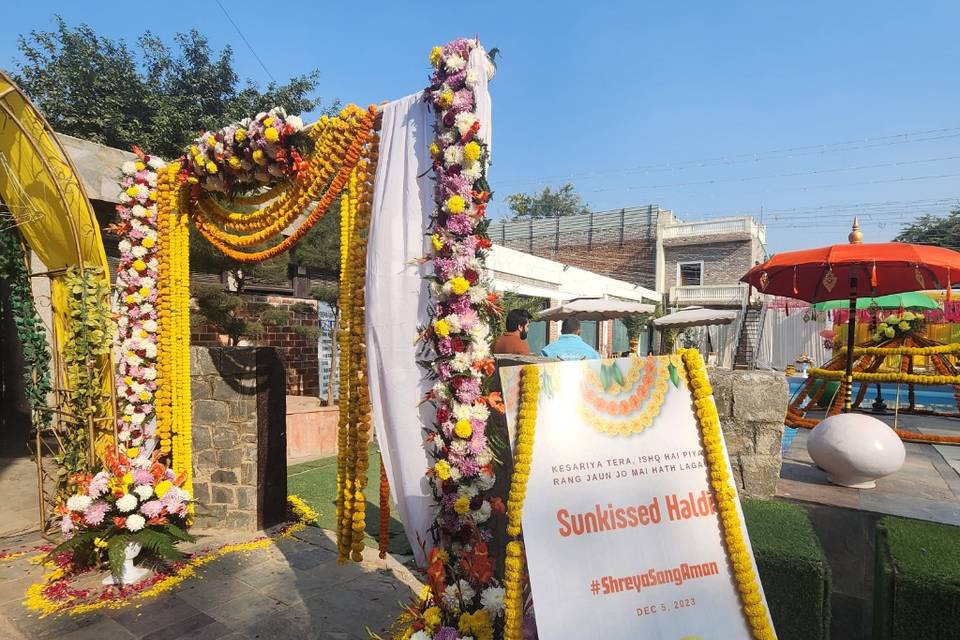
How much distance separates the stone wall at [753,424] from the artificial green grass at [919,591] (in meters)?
1.17

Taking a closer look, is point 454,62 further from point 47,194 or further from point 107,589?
point 107,589

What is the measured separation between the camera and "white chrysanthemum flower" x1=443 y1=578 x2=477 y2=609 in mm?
2488

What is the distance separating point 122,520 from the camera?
12.7ft

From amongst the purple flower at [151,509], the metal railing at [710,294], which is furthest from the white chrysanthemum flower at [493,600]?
the metal railing at [710,294]

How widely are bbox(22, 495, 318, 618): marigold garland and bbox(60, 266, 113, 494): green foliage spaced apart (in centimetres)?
91

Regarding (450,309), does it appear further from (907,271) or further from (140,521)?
(907,271)

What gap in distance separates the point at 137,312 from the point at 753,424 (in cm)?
518

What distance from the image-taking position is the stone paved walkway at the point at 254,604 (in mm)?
3219

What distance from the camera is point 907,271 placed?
5.81 meters

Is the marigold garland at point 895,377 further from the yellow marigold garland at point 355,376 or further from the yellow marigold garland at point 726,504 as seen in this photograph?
the yellow marigold garland at point 355,376

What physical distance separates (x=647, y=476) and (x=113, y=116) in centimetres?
1984

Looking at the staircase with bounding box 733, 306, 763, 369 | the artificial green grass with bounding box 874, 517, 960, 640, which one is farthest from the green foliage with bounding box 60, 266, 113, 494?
the staircase with bounding box 733, 306, 763, 369

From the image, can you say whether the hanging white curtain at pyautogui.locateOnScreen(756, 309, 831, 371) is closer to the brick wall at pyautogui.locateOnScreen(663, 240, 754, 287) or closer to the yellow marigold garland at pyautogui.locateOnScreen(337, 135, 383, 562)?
the brick wall at pyautogui.locateOnScreen(663, 240, 754, 287)

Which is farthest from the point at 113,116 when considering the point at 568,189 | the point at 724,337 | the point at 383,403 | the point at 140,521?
the point at 568,189
